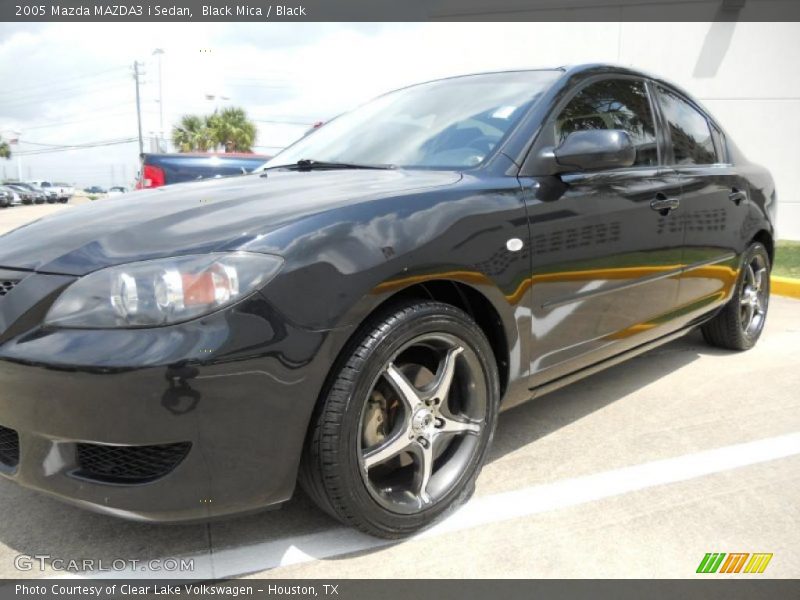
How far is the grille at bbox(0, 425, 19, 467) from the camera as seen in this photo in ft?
5.98

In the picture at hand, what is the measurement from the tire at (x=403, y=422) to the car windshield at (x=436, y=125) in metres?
0.75

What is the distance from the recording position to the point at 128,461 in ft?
5.59

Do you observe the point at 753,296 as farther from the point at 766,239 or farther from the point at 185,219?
the point at 185,219

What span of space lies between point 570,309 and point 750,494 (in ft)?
3.00

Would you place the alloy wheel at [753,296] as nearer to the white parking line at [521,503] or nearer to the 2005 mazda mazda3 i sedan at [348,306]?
the 2005 mazda mazda3 i sedan at [348,306]

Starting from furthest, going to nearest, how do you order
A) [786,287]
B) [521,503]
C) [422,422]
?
[786,287], [521,503], [422,422]

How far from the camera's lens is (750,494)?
2361 millimetres

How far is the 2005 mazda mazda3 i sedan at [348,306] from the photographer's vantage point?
5.34 feet

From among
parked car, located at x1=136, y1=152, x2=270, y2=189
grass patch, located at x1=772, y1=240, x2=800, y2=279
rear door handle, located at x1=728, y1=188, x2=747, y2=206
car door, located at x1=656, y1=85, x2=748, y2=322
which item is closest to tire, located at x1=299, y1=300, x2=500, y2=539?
car door, located at x1=656, y1=85, x2=748, y2=322

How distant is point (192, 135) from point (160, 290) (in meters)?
47.1
